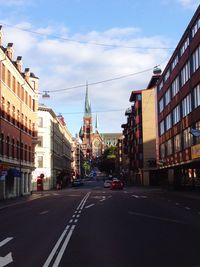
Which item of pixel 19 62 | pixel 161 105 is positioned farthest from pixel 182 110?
pixel 19 62

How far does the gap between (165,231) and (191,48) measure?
3430cm

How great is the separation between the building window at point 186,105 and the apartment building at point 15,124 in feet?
60.2

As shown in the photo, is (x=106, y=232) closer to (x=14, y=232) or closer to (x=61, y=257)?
(x=14, y=232)

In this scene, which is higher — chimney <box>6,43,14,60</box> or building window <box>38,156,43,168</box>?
chimney <box>6,43,14,60</box>

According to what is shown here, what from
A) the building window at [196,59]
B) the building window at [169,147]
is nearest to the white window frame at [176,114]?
the building window at [169,147]

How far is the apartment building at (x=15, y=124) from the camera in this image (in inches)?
1812

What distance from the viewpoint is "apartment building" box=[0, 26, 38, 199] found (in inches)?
1812

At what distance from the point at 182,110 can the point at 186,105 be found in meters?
2.20

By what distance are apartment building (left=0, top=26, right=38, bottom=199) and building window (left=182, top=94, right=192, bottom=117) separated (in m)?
18.3

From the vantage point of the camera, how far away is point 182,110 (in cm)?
5259

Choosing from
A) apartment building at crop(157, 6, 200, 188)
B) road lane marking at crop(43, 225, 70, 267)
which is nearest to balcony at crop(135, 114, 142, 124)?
apartment building at crop(157, 6, 200, 188)

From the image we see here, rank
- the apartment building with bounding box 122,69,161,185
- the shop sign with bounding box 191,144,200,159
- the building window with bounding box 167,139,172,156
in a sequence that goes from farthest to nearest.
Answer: the apartment building with bounding box 122,69,161,185 < the building window with bounding box 167,139,172,156 < the shop sign with bounding box 191,144,200,159

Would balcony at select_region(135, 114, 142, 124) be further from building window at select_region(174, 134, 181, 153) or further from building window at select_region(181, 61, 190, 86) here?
building window at select_region(181, 61, 190, 86)

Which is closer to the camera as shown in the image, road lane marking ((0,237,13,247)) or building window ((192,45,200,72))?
road lane marking ((0,237,13,247))
